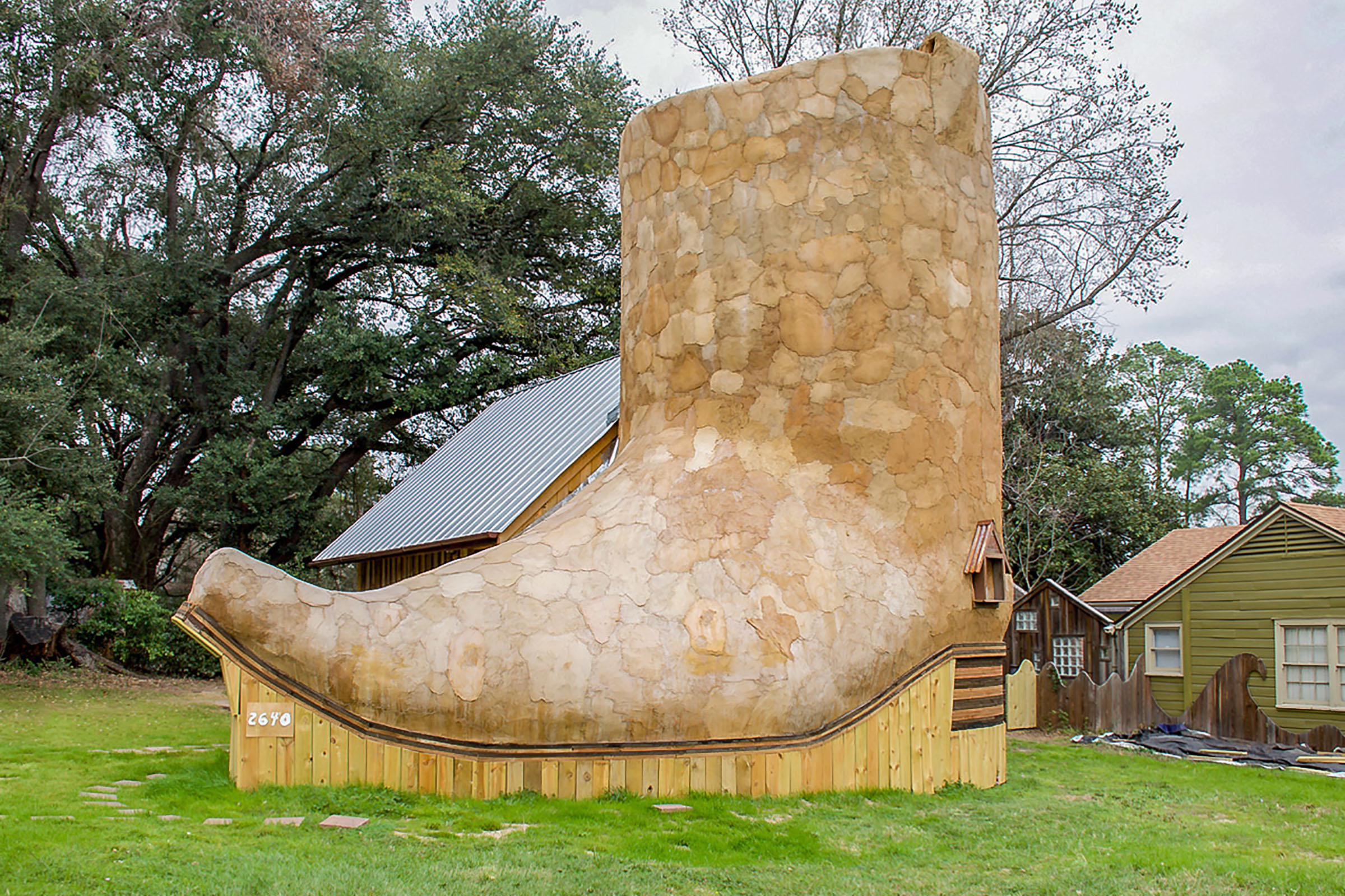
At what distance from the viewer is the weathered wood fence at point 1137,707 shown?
49.8 ft

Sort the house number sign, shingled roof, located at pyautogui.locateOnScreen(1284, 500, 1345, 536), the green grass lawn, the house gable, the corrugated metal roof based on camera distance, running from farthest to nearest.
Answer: the house gable, shingled roof, located at pyautogui.locateOnScreen(1284, 500, 1345, 536), the corrugated metal roof, the house number sign, the green grass lawn

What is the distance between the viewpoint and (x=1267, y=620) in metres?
15.9

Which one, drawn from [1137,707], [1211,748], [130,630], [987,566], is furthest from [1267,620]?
[130,630]

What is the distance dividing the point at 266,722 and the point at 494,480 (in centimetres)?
627

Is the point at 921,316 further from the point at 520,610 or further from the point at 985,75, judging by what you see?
the point at 985,75

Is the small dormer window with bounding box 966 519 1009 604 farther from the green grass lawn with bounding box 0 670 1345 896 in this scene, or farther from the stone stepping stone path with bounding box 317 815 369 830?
the stone stepping stone path with bounding box 317 815 369 830

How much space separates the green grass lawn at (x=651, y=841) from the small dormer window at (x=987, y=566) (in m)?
1.70

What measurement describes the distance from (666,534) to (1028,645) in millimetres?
13119

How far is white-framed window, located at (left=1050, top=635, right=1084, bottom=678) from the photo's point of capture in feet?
63.1

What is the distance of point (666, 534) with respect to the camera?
30.0ft

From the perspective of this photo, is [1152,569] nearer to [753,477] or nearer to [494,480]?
[494,480]

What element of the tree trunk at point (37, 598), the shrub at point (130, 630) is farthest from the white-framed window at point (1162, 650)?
the tree trunk at point (37, 598)

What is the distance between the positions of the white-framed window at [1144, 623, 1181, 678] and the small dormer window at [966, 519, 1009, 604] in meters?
8.96

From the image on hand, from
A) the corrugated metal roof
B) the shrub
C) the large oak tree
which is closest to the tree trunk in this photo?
the shrub
